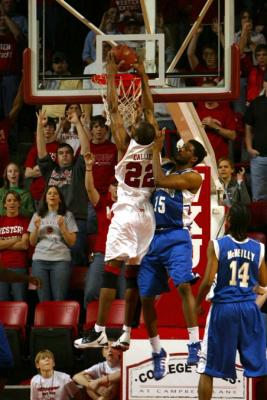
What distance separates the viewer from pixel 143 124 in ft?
30.1

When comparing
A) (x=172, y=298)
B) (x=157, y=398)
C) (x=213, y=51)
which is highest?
(x=213, y=51)

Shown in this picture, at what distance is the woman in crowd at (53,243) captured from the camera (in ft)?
42.0

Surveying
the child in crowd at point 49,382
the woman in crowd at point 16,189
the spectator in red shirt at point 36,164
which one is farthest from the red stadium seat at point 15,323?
the spectator in red shirt at point 36,164

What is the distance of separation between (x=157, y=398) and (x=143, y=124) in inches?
117

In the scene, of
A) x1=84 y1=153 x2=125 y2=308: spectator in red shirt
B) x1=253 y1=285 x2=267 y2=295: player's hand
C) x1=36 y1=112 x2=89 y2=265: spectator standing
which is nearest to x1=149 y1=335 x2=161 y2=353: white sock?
x1=253 y1=285 x2=267 y2=295: player's hand

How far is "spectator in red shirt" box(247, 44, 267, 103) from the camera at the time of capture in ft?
45.6

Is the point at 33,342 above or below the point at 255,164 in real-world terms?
below

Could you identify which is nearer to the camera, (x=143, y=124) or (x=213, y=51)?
(x=143, y=124)

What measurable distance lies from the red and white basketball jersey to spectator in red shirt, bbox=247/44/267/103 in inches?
191

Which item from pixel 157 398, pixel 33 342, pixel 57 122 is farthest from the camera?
pixel 57 122

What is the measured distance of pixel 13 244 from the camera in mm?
13117

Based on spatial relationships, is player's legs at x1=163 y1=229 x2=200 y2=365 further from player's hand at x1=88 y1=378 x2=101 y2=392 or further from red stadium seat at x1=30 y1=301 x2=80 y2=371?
red stadium seat at x1=30 y1=301 x2=80 y2=371

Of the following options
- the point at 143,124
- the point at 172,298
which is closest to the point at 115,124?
the point at 143,124

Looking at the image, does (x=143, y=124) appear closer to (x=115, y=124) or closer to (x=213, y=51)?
(x=115, y=124)
